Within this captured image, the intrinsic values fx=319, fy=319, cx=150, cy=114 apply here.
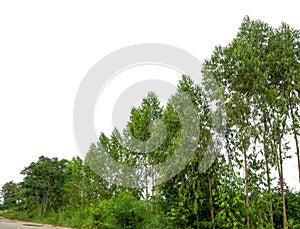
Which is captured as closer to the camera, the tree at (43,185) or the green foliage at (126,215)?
the green foliage at (126,215)

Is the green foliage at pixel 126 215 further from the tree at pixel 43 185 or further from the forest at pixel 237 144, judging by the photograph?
the tree at pixel 43 185

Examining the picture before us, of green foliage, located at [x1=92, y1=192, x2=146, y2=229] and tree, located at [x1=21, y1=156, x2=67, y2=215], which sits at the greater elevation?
tree, located at [x1=21, y1=156, x2=67, y2=215]

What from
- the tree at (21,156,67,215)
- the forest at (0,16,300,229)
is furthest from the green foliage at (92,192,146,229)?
the tree at (21,156,67,215)

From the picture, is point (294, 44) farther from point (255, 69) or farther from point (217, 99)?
point (217, 99)

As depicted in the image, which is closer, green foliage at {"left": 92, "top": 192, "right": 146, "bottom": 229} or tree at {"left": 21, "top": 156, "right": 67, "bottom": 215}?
green foliage at {"left": 92, "top": 192, "right": 146, "bottom": 229}

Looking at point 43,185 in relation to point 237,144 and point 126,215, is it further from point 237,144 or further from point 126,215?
point 237,144

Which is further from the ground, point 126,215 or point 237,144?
point 237,144

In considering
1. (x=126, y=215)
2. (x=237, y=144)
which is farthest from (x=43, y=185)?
(x=237, y=144)

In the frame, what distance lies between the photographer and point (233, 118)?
55.7 feet

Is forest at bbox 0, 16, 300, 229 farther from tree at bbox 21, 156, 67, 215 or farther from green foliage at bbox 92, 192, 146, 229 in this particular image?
tree at bbox 21, 156, 67, 215

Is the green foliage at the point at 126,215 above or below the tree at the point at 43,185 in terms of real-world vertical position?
below

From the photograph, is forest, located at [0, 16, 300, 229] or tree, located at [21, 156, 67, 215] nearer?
forest, located at [0, 16, 300, 229]

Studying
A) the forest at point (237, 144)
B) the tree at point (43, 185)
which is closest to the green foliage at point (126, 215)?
the forest at point (237, 144)

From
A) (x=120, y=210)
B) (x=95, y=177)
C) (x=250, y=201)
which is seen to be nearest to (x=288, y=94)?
(x=250, y=201)
